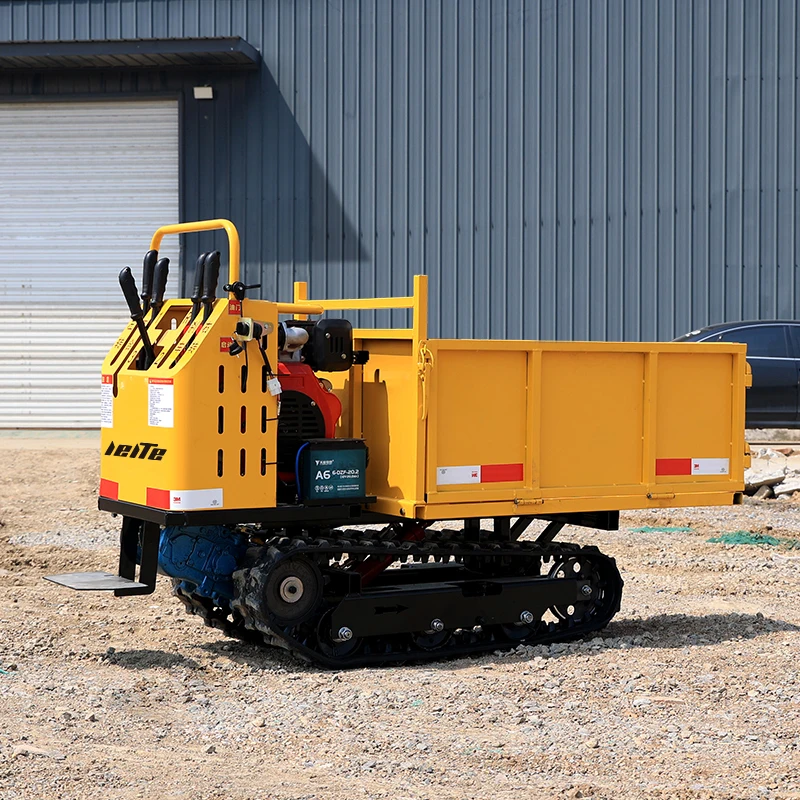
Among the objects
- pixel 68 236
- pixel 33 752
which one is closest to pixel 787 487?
pixel 33 752

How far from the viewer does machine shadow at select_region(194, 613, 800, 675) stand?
7.69 metres

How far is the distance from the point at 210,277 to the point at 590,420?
2.51 m

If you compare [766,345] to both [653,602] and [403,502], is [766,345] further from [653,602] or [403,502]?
[403,502]

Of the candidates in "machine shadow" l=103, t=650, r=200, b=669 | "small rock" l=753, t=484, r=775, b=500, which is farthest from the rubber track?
"small rock" l=753, t=484, r=775, b=500

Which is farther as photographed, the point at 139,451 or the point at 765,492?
the point at 765,492

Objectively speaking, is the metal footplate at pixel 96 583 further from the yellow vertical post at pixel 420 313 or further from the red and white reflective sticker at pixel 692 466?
the red and white reflective sticker at pixel 692 466

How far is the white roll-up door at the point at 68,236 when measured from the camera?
21.0 meters

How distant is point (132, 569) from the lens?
771 cm

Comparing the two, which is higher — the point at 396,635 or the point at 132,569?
the point at 132,569

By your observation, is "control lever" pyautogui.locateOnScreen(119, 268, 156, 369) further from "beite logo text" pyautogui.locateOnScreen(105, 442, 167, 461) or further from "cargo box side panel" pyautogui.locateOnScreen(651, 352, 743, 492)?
"cargo box side panel" pyautogui.locateOnScreen(651, 352, 743, 492)

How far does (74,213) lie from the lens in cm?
2123

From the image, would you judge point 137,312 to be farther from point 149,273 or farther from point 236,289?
point 236,289

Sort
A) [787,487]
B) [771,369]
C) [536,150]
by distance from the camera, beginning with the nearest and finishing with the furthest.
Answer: [787,487]
[771,369]
[536,150]

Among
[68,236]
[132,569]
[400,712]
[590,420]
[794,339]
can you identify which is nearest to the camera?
[400,712]
